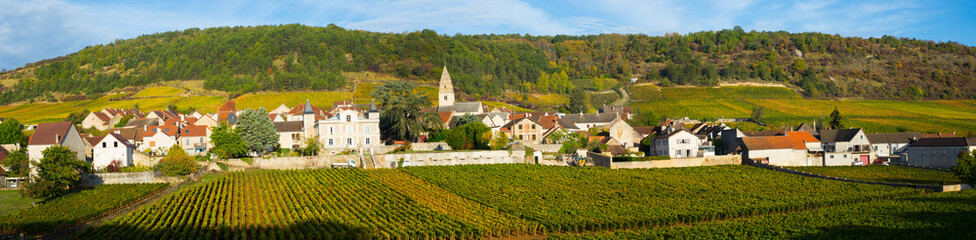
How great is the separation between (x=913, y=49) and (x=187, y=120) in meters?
172

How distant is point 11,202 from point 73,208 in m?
6.09

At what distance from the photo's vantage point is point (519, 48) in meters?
181

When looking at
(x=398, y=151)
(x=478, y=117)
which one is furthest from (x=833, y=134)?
(x=398, y=151)

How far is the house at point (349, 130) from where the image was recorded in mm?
59188

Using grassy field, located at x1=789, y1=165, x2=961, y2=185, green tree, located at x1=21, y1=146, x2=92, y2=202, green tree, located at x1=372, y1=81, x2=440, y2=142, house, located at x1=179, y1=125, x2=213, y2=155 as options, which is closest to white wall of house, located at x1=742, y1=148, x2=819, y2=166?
grassy field, located at x1=789, y1=165, x2=961, y2=185

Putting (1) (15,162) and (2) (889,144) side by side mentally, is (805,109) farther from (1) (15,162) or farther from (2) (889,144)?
(1) (15,162)

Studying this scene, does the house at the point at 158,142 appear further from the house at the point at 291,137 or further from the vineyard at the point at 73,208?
the vineyard at the point at 73,208

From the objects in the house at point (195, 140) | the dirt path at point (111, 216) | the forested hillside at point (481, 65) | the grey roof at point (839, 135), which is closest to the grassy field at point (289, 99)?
the forested hillside at point (481, 65)

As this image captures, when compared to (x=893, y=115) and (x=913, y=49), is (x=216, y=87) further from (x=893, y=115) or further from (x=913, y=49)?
(x=913, y=49)

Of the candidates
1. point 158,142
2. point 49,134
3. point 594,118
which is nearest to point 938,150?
point 594,118

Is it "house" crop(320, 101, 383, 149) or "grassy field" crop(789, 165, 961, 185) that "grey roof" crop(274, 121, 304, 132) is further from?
"grassy field" crop(789, 165, 961, 185)

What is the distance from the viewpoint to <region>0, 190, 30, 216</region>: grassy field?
3862 cm

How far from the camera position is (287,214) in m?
35.5

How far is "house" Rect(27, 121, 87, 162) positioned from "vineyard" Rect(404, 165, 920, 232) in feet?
78.4
